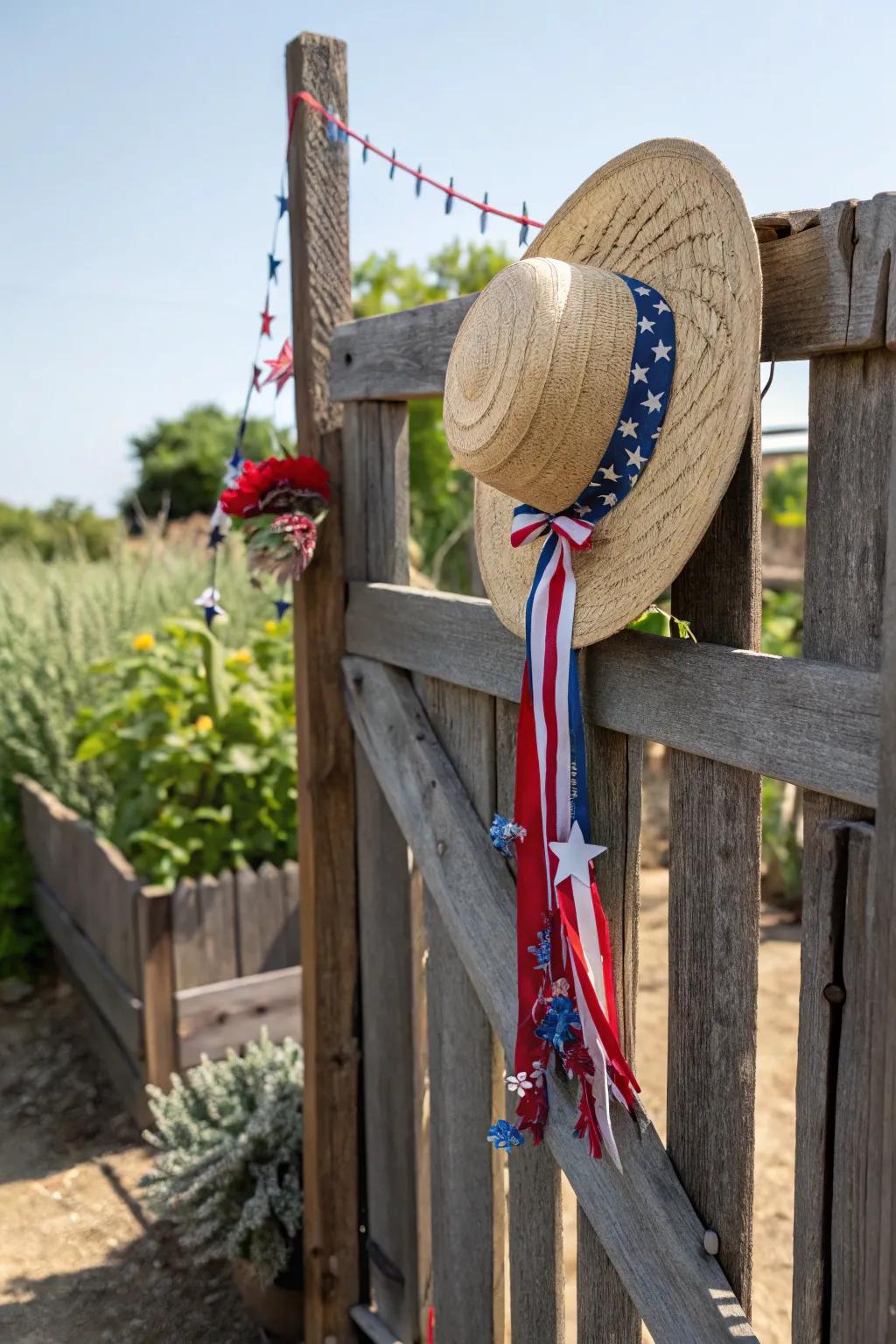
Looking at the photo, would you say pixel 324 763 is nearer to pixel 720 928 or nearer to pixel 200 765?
pixel 720 928

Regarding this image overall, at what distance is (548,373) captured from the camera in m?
1.38

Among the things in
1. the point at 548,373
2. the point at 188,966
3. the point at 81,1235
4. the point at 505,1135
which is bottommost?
the point at 81,1235

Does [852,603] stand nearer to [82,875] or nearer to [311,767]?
[311,767]

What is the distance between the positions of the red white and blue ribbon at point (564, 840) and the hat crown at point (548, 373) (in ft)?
0.18

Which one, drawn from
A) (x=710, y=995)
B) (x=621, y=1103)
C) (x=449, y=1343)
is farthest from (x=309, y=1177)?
(x=710, y=995)

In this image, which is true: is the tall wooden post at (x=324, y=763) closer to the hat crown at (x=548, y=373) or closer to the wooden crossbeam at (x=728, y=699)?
the wooden crossbeam at (x=728, y=699)

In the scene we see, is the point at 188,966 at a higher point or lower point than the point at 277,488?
lower

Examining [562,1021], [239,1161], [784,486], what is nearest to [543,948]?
[562,1021]

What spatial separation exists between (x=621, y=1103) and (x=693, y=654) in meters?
0.62

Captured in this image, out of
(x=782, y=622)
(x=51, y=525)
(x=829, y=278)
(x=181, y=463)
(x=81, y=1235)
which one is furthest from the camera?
(x=181, y=463)

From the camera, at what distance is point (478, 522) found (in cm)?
184

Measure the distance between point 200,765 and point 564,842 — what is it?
259cm

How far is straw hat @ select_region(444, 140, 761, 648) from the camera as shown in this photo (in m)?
1.32

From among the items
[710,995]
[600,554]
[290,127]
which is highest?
[290,127]
